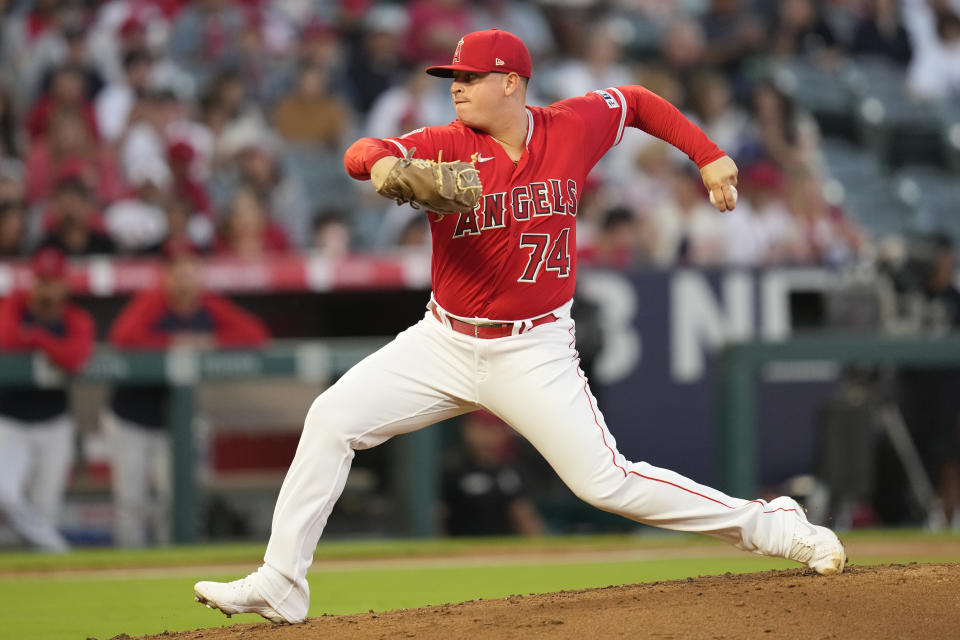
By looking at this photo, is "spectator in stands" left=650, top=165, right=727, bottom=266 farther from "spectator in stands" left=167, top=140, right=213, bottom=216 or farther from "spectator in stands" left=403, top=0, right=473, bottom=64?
"spectator in stands" left=167, top=140, right=213, bottom=216

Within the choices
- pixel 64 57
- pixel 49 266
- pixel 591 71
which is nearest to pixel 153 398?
pixel 49 266

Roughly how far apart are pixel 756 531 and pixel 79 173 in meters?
6.36

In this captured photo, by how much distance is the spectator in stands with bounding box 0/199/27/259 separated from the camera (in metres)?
8.47

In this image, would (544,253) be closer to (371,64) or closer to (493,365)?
(493,365)

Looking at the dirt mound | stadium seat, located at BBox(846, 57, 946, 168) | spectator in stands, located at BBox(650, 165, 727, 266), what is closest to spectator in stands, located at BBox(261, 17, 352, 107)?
spectator in stands, located at BBox(650, 165, 727, 266)

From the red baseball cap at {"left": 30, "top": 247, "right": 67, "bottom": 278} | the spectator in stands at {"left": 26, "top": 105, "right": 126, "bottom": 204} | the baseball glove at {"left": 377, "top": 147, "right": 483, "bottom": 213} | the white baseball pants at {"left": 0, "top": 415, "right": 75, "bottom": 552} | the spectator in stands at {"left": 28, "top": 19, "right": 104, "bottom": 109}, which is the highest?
the spectator in stands at {"left": 28, "top": 19, "right": 104, "bottom": 109}

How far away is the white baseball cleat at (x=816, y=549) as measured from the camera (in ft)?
14.4

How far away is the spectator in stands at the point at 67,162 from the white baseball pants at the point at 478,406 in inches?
227

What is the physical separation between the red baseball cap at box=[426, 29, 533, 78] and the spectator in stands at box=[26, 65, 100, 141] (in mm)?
6310

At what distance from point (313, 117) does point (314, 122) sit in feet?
0.12

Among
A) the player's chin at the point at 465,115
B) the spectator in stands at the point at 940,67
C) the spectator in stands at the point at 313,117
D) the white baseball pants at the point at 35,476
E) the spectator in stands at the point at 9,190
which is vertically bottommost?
the white baseball pants at the point at 35,476

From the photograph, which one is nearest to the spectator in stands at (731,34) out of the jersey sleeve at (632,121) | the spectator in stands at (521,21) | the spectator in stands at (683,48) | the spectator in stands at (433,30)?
the spectator in stands at (683,48)

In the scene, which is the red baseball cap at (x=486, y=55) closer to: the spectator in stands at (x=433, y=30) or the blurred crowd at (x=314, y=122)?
the blurred crowd at (x=314, y=122)

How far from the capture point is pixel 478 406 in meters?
4.28
